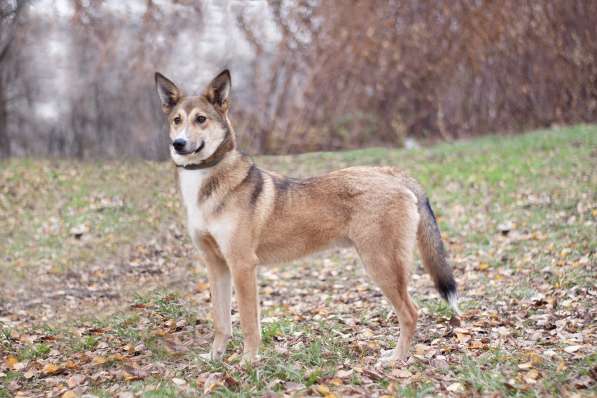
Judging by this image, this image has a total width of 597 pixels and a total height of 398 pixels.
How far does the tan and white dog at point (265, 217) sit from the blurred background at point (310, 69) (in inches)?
268

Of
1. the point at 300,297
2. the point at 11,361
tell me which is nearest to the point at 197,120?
the point at 11,361

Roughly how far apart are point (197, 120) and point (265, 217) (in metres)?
0.85

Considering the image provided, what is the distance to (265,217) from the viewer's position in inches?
174

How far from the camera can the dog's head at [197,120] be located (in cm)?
428

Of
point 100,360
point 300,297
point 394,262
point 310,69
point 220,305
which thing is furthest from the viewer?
point 310,69

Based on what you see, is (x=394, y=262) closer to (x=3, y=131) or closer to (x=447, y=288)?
(x=447, y=288)

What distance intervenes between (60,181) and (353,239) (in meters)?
7.65

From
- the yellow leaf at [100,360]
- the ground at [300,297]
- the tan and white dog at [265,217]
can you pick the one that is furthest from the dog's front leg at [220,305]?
the yellow leaf at [100,360]

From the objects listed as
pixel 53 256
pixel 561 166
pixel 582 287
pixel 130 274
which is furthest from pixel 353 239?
pixel 561 166

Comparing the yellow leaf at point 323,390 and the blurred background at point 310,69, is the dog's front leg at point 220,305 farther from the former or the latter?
the blurred background at point 310,69

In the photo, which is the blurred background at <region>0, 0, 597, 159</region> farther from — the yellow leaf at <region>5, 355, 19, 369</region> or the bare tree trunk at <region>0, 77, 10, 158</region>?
the yellow leaf at <region>5, 355, 19, 369</region>

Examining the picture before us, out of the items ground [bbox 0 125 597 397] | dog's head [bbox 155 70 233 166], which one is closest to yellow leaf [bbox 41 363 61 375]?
ground [bbox 0 125 597 397]

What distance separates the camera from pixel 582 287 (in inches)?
215

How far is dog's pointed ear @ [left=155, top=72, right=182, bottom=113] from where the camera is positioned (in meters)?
4.55
